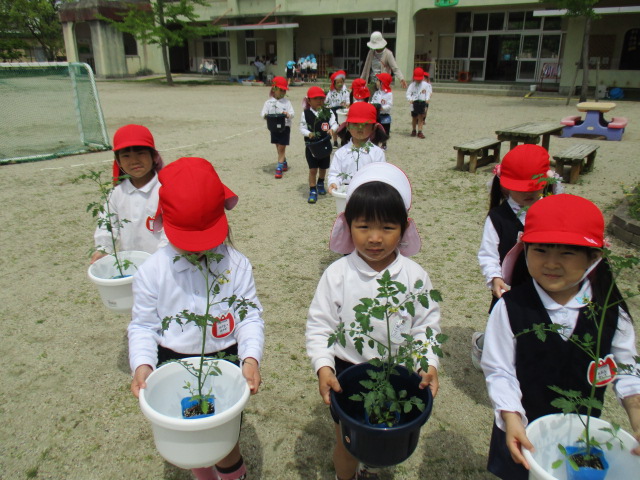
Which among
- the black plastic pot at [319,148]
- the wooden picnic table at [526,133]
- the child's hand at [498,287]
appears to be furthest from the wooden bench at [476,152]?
the child's hand at [498,287]

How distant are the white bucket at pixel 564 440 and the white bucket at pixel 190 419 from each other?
35.9 inches

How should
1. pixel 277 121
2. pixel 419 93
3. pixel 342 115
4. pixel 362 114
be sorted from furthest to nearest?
pixel 419 93, pixel 342 115, pixel 277 121, pixel 362 114

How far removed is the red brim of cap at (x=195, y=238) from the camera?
71.6 inches

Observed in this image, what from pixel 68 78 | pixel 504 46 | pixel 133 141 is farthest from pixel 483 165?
pixel 504 46

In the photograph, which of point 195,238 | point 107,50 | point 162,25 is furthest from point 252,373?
point 107,50

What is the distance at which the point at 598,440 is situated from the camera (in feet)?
4.75

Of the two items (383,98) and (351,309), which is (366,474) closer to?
(351,309)

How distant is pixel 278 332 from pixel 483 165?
593cm

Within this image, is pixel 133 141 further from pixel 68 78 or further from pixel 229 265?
pixel 68 78

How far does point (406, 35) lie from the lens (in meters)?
22.2

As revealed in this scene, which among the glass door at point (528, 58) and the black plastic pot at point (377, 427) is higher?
the glass door at point (528, 58)

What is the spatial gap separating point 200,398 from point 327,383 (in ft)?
1.51

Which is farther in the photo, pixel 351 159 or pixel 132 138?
pixel 351 159

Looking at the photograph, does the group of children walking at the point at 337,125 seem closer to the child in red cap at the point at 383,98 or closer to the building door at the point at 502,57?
the child in red cap at the point at 383,98
